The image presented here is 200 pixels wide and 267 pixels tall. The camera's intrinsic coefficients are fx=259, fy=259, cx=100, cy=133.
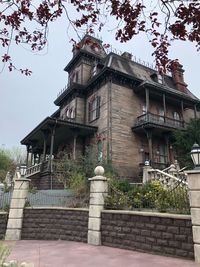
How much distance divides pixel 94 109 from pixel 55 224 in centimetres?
1342

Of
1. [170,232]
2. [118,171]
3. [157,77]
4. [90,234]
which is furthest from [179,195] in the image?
[157,77]

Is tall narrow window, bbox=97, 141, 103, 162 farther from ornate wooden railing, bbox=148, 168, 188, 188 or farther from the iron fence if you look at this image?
the iron fence

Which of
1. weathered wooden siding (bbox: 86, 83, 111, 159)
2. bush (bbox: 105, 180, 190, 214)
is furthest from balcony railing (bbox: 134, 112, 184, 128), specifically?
bush (bbox: 105, 180, 190, 214)

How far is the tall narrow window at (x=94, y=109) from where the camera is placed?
2108 centimetres

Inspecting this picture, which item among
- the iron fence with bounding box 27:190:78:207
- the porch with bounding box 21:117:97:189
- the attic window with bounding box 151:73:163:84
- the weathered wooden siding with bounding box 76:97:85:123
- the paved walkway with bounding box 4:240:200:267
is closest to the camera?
the paved walkway with bounding box 4:240:200:267

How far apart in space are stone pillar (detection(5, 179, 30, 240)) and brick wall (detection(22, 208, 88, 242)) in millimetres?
220

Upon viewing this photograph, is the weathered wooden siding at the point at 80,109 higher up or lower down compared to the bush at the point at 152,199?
higher up

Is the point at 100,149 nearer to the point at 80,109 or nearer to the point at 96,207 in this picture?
the point at 80,109

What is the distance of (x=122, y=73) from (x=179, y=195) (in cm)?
1449

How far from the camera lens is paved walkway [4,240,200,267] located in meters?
5.78

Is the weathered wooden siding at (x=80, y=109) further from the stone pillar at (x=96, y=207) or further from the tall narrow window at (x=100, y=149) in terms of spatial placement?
the stone pillar at (x=96, y=207)

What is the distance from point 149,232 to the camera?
276 inches

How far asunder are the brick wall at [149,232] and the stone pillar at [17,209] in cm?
357

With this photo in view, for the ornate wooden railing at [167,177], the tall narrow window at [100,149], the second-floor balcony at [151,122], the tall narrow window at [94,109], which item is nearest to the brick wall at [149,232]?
the ornate wooden railing at [167,177]
